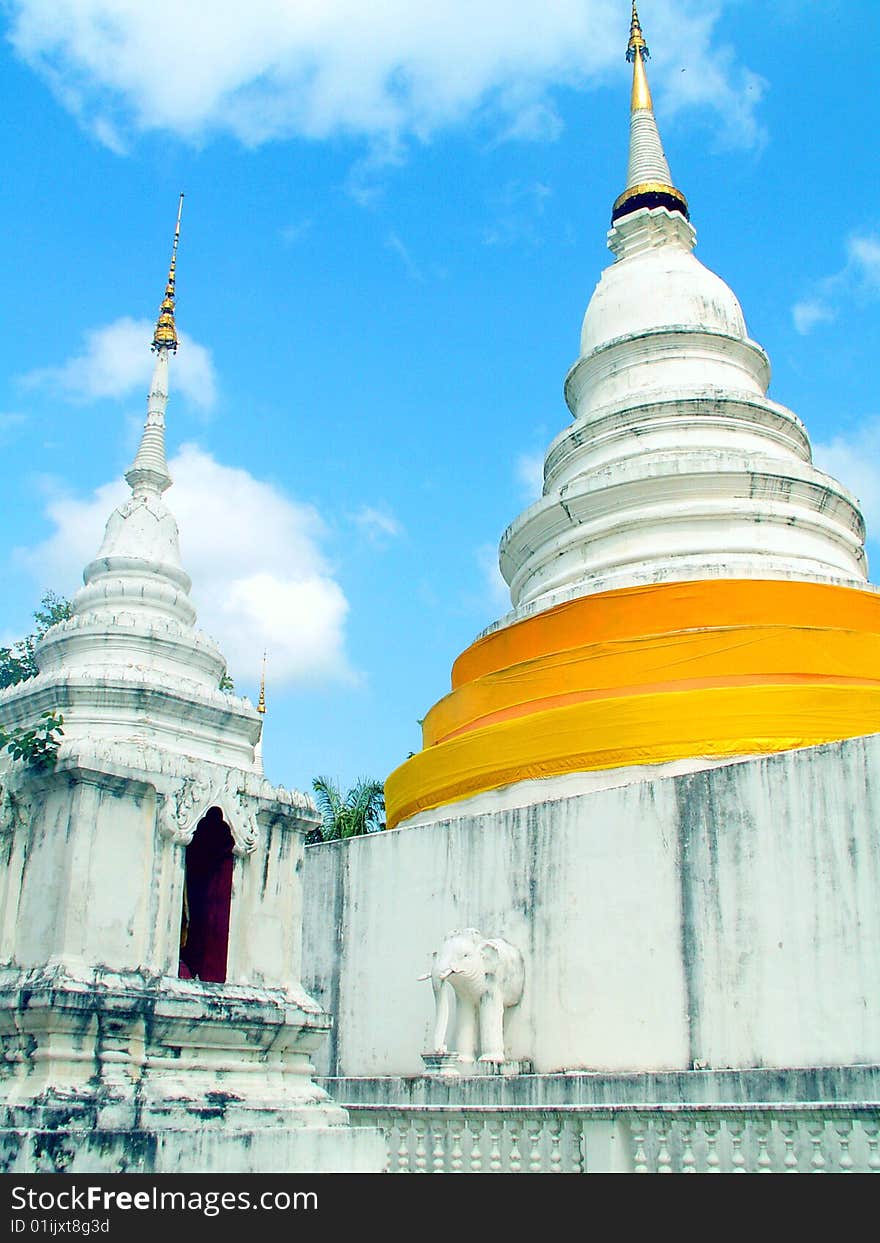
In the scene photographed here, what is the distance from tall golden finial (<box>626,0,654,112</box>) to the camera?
20.1 m

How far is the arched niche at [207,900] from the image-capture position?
650cm

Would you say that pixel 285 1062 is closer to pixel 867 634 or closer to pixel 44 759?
pixel 44 759

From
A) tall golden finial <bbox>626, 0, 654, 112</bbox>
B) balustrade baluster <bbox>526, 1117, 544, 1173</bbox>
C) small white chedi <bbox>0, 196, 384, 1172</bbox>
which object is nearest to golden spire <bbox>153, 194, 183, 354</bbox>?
small white chedi <bbox>0, 196, 384, 1172</bbox>

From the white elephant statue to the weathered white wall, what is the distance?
312 mm

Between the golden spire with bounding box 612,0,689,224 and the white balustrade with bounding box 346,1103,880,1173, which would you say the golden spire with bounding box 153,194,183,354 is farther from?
the golden spire with bounding box 612,0,689,224

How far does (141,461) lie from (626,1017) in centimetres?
630

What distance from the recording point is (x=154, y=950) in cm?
591

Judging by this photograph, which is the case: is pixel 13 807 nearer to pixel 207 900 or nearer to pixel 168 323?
pixel 207 900

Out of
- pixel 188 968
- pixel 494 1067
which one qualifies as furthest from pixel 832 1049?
pixel 188 968

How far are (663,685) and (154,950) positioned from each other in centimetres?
625

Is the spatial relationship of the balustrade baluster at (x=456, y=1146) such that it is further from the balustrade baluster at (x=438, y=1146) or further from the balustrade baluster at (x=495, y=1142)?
the balustrade baluster at (x=495, y=1142)

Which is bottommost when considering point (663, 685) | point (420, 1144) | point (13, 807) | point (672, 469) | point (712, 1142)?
point (420, 1144)

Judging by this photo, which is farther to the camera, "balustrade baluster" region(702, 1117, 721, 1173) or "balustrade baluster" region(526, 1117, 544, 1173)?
"balustrade baluster" region(526, 1117, 544, 1173)

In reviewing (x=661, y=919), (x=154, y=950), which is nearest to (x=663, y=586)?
(x=661, y=919)
